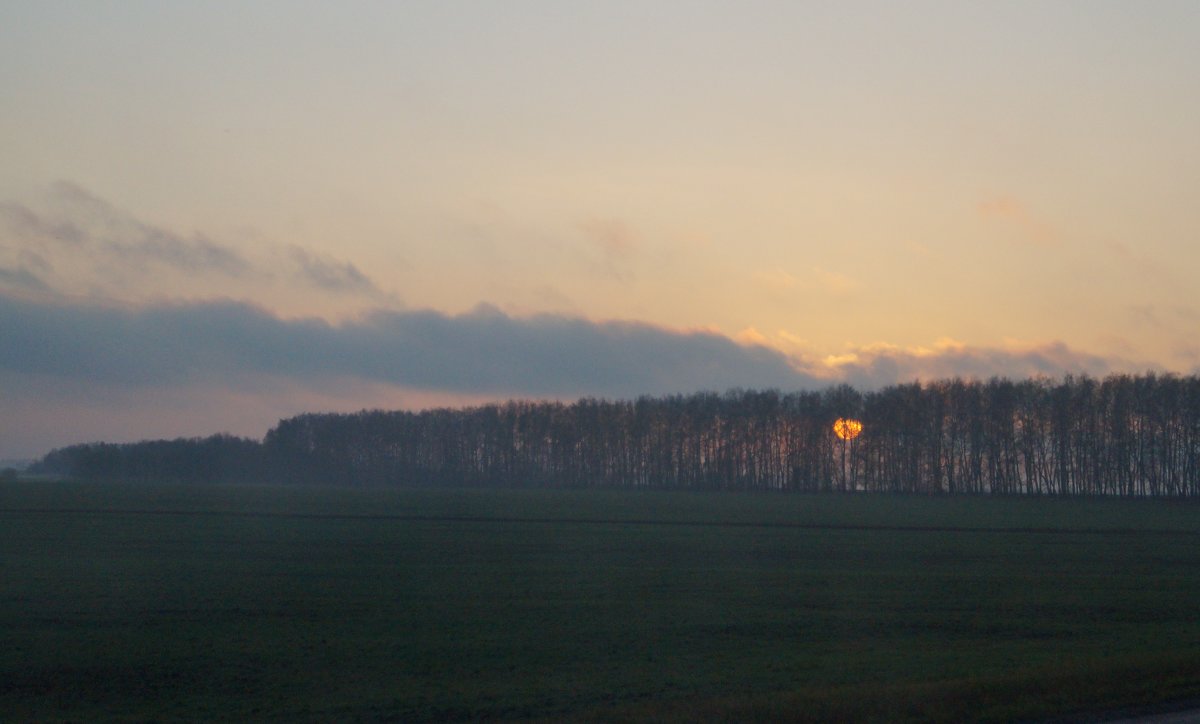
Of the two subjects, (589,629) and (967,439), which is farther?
(967,439)

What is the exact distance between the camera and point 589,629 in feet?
79.5

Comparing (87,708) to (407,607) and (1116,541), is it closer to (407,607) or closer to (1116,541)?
(407,607)

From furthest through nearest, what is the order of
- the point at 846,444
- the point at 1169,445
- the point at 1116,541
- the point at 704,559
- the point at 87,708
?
the point at 846,444 → the point at 1169,445 → the point at 1116,541 → the point at 704,559 → the point at 87,708

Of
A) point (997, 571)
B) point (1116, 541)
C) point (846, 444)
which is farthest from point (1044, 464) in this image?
point (997, 571)

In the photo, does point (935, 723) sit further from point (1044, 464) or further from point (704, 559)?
point (1044, 464)

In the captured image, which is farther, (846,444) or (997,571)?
(846,444)

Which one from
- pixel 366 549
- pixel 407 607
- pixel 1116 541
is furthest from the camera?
pixel 1116 541

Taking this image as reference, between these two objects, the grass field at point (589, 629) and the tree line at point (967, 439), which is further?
the tree line at point (967, 439)

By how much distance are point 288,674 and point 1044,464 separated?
155m

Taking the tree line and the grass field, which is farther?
the tree line

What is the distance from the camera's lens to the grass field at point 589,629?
16094 millimetres

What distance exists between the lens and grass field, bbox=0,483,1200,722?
52.8 ft

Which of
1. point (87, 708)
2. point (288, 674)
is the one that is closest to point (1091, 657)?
point (288, 674)

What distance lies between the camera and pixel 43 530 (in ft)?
198
